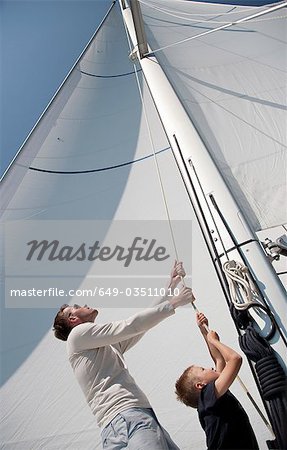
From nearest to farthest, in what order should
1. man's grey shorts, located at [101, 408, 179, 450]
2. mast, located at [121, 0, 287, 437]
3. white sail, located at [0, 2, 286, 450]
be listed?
man's grey shorts, located at [101, 408, 179, 450]
mast, located at [121, 0, 287, 437]
white sail, located at [0, 2, 286, 450]

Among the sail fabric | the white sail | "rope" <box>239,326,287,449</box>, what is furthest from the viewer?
the sail fabric

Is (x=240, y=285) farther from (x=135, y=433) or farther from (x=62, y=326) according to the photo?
(x=62, y=326)

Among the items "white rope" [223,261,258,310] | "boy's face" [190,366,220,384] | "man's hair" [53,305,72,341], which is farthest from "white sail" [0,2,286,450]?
"white rope" [223,261,258,310]

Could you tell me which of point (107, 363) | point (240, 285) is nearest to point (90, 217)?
point (107, 363)

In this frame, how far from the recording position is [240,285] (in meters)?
1.05

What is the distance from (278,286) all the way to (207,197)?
0.39 meters

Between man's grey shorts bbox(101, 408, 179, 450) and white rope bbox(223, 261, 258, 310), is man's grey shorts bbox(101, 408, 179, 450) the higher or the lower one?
the lower one

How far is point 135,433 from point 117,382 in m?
0.16

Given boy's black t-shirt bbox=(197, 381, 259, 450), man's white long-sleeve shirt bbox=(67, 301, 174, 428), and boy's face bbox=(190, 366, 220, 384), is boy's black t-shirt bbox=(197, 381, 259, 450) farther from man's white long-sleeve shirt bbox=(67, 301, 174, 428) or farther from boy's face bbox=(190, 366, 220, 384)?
man's white long-sleeve shirt bbox=(67, 301, 174, 428)

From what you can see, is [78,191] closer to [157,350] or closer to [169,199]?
[169,199]

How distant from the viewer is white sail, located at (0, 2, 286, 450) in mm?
1198

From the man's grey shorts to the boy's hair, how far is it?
9cm

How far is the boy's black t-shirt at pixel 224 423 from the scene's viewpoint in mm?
885

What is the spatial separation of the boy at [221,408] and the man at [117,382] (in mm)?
118
